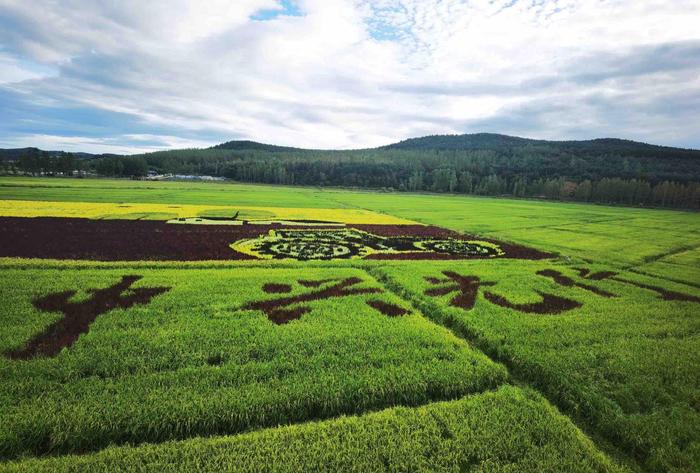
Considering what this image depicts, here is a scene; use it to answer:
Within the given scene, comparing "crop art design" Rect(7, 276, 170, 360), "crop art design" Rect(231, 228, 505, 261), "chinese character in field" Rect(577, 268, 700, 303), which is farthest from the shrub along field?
"crop art design" Rect(231, 228, 505, 261)

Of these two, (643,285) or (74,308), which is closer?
(74,308)

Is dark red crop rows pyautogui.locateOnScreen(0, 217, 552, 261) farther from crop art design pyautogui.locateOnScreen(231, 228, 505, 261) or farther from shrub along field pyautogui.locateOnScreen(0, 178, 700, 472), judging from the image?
shrub along field pyautogui.locateOnScreen(0, 178, 700, 472)

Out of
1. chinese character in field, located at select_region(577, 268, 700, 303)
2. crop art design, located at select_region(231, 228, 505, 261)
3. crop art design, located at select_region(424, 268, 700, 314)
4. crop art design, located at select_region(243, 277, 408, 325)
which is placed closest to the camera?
crop art design, located at select_region(243, 277, 408, 325)

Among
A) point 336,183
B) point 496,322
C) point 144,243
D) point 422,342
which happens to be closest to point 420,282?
point 496,322

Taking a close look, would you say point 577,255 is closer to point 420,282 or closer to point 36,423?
point 420,282

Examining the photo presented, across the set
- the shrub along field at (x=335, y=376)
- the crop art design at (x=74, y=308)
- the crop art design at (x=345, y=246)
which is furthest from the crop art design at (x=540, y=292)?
the crop art design at (x=74, y=308)

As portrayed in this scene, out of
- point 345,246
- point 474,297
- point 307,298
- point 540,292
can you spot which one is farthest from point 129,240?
point 540,292

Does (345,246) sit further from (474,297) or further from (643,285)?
(643,285)
